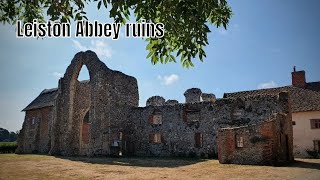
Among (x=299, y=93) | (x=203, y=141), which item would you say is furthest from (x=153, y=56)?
(x=299, y=93)

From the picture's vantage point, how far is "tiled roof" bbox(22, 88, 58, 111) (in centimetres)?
3681

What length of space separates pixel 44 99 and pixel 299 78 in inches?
1271

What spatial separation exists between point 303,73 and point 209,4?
32698 millimetres

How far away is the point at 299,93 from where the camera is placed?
31625 mm

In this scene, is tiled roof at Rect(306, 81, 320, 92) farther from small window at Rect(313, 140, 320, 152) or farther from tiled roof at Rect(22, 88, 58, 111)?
tiled roof at Rect(22, 88, 58, 111)

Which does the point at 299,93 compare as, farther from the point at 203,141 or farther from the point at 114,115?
the point at 114,115

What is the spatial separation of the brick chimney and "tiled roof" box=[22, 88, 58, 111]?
29516 millimetres

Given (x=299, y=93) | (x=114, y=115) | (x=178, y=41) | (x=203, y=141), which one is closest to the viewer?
(x=178, y=41)

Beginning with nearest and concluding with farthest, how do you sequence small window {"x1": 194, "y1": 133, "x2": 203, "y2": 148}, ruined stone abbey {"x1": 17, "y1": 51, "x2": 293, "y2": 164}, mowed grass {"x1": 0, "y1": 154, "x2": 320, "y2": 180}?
mowed grass {"x1": 0, "y1": 154, "x2": 320, "y2": 180}, ruined stone abbey {"x1": 17, "y1": 51, "x2": 293, "y2": 164}, small window {"x1": 194, "y1": 133, "x2": 203, "y2": 148}

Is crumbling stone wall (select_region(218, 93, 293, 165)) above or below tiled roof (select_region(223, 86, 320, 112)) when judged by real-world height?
below

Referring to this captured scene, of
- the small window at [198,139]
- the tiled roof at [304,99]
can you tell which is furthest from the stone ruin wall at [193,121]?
the tiled roof at [304,99]

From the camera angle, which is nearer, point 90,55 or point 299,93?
point 90,55

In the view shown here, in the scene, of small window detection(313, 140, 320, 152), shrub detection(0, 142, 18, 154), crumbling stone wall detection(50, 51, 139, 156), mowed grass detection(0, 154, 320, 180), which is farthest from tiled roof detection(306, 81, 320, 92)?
shrub detection(0, 142, 18, 154)

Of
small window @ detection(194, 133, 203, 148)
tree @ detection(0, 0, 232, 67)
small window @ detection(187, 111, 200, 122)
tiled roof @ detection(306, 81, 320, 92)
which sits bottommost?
small window @ detection(194, 133, 203, 148)
